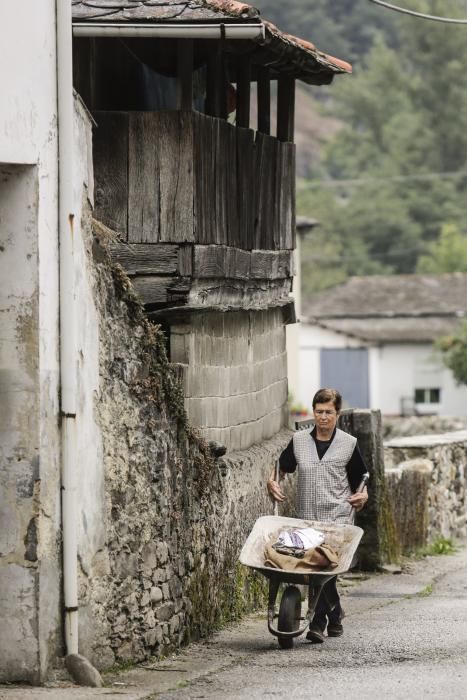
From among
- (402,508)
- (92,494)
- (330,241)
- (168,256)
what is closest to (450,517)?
(402,508)

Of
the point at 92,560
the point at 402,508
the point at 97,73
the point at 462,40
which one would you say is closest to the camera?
the point at 92,560

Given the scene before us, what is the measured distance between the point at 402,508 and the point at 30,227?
33.1 feet

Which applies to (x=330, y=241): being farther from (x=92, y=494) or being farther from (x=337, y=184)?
(x=92, y=494)

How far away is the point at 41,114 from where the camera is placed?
30.3ft

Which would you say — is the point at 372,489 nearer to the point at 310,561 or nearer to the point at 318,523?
the point at 318,523

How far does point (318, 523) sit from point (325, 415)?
76 cm

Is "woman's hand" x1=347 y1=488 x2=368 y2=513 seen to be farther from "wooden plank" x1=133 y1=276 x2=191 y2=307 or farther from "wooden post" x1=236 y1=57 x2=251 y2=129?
"wooden post" x1=236 y1=57 x2=251 y2=129

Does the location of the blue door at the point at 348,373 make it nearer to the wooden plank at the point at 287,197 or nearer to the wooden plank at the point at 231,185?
the wooden plank at the point at 287,197

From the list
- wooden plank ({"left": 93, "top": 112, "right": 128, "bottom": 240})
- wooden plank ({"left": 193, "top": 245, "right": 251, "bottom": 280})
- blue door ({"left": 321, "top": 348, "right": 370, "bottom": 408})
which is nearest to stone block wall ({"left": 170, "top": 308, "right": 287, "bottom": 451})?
wooden plank ({"left": 193, "top": 245, "right": 251, "bottom": 280})

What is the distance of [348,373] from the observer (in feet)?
204

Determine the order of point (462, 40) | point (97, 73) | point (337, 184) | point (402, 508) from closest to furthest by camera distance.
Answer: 1. point (97, 73)
2. point (402, 508)
3. point (462, 40)
4. point (337, 184)

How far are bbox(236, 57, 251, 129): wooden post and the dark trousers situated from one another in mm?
4862

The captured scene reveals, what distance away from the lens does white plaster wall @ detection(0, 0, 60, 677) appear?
894cm

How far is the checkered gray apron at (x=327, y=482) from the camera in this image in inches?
448
